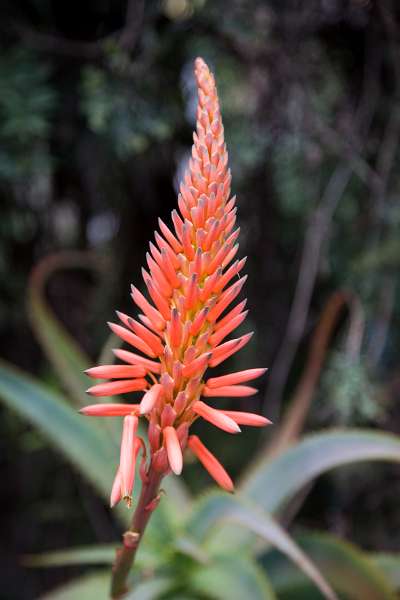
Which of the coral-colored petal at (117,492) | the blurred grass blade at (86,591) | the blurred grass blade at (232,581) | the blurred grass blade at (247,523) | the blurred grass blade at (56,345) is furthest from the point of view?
the blurred grass blade at (56,345)

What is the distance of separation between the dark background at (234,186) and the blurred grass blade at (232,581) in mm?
421

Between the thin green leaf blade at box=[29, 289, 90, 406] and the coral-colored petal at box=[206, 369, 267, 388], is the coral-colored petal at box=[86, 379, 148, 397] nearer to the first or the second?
the coral-colored petal at box=[206, 369, 267, 388]

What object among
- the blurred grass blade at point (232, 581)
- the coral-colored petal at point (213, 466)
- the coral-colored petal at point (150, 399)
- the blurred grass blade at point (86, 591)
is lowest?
the blurred grass blade at point (86, 591)

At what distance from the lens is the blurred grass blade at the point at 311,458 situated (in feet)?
2.56

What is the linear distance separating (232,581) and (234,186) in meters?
0.85

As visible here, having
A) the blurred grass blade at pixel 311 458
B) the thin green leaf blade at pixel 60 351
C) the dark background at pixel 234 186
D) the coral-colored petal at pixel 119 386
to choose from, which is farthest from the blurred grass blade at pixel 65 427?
the coral-colored petal at pixel 119 386

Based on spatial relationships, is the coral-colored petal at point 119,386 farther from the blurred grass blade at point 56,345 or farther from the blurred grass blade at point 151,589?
the blurred grass blade at point 56,345

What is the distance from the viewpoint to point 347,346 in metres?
1.18

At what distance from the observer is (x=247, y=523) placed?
71cm

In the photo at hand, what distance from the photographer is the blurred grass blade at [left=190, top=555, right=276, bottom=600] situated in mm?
740

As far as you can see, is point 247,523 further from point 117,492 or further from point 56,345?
point 56,345

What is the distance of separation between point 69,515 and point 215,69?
3.56 ft

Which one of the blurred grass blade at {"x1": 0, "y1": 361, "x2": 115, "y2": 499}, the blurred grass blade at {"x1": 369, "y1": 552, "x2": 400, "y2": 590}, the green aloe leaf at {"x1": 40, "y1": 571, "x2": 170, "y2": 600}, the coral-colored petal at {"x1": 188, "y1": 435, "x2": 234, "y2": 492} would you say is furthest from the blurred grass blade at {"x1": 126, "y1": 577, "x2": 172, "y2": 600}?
the coral-colored petal at {"x1": 188, "y1": 435, "x2": 234, "y2": 492}

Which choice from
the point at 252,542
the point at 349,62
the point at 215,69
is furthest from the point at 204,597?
the point at 349,62
